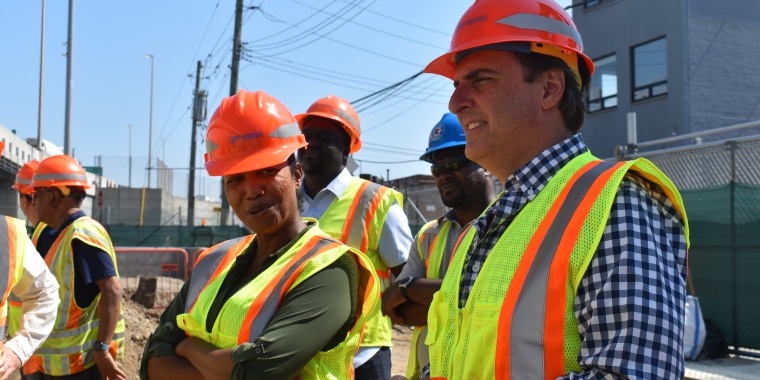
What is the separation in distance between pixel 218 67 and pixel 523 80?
32758 mm

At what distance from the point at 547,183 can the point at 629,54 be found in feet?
66.5

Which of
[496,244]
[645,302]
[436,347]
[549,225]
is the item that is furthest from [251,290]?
[645,302]

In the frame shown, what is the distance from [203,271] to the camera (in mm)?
2885

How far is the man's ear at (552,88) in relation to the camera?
1.98 metres

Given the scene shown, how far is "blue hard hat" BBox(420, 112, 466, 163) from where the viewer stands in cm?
366

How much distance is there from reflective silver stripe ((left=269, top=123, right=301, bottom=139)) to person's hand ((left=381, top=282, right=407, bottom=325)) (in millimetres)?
1020

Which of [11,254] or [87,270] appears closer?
[11,254]

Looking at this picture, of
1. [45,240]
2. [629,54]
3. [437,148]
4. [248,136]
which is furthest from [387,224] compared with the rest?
[629,54]

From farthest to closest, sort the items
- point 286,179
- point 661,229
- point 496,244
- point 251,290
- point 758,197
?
point 758,197, point 286,179, point 251,290, point 496,244, point 661,229

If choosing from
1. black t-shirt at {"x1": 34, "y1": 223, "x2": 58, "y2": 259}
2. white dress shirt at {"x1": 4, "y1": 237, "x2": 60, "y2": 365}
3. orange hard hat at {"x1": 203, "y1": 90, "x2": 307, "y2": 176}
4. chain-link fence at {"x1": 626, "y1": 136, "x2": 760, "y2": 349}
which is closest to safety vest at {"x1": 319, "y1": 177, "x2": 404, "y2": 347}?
orange hard hat at {"x1": 203, "y1": 90, "x2": 307, "y2": 176}

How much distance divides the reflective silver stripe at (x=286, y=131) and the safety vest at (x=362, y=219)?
119cm

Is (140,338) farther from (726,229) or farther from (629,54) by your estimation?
(629,54)

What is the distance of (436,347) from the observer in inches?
78.3

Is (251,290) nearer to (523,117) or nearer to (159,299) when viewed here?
(523,117)
